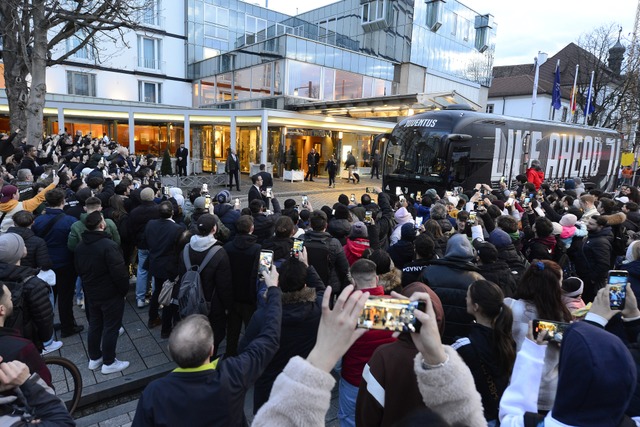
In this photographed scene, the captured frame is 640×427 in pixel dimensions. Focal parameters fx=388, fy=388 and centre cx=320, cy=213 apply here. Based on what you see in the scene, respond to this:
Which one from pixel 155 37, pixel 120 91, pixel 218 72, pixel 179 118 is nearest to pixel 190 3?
pixel 155 37

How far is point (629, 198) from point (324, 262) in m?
8.26

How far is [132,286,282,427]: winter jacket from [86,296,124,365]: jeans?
2.81 metres

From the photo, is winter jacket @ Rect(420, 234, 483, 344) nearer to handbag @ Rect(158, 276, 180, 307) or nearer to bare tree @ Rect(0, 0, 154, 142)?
handbag @ Rect(158, 276, 180, 307)

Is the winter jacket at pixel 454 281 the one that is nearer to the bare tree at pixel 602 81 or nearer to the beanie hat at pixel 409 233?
the beanie hat at pixel 409 233

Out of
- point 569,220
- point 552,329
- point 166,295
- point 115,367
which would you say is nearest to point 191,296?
point 166,295

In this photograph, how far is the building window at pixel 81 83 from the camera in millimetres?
27562

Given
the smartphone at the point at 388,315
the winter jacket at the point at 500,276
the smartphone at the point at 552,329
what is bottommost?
the winter jacket at the point at 500,276

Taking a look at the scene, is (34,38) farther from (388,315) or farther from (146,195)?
(388,315)

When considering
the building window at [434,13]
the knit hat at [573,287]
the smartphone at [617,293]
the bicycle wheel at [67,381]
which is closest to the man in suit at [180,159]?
the bicycle wheel at [67,381]

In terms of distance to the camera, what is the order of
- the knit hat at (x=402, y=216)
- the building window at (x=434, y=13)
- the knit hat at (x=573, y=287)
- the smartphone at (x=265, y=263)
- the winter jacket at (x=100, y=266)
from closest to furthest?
the smartphone at (x=265, y=263), the knit hat at (x=573, y=287), the winter jacket at (x=100, y=266), the knit hat at (x=402, y=216), the building window at (x=434, y=13)

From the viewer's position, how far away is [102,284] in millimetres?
4434

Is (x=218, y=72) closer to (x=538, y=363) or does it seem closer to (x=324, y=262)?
(x=324, y=262)

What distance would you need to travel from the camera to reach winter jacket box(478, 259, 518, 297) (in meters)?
3.96

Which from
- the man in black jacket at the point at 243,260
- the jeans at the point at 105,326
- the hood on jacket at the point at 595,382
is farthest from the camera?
the man in black jacket at the point at 243,260
